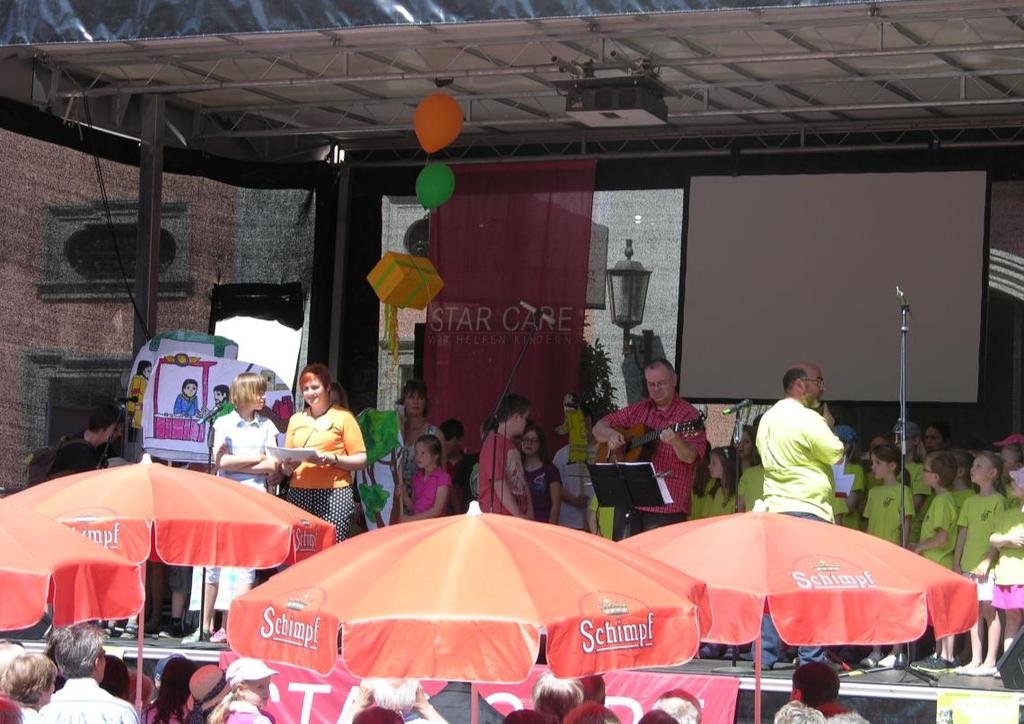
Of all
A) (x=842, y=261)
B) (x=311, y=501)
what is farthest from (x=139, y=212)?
(x=842, y=261)

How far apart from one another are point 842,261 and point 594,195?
2.25 metres

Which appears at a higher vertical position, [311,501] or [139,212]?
[139,212]

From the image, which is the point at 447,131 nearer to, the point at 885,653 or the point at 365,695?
the point at 885,653

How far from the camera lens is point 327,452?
8641 millimetres

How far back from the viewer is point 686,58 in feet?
35.4

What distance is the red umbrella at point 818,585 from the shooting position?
5387 millimetres

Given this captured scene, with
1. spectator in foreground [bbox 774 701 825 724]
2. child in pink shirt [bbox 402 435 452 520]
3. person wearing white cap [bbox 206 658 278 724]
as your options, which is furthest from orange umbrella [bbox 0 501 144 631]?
child in pink shirt [bbox 402 435 452 520]

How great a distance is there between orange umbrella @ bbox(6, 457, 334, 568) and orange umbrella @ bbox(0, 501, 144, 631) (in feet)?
2.49

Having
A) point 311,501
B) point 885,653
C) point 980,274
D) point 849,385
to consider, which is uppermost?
point 980,274

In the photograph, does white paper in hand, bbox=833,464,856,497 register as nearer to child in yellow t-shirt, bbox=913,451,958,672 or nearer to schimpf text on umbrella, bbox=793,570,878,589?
child in yellow t-shirt, bbox=913,451,958,672

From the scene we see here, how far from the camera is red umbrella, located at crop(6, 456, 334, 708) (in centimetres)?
626

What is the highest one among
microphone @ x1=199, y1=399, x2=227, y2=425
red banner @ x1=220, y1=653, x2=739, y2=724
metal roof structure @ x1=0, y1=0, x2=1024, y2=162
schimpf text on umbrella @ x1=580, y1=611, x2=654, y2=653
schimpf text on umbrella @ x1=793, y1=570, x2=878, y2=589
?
metal roof structure @ x1=0, y1=0, x2=1024, y2=162

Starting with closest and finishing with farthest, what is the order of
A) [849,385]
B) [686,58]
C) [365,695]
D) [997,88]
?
[365,695] < [686,58] < [997,88] < [849,385]

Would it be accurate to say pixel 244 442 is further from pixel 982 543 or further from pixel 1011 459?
pixel 1011 459
